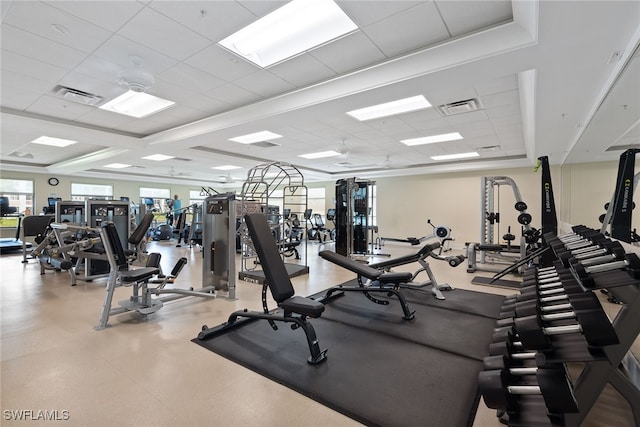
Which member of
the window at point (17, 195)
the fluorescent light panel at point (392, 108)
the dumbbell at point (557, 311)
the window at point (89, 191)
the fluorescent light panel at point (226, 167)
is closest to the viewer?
the dumbbell at point (557, 311)

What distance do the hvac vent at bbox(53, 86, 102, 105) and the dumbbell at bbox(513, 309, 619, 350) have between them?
5.43 metres

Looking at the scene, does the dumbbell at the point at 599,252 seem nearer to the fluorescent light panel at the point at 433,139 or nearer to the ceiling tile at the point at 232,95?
the ceiling tile at the point at 232,95

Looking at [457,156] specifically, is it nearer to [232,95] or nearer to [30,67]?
[232,95]

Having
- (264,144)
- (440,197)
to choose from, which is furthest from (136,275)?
(440,197)

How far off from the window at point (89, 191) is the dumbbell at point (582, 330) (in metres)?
13.9

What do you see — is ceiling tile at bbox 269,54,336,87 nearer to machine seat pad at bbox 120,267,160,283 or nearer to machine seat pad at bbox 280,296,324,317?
machine seat pad at bbox 280,296,324,317

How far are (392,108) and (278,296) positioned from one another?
3532mm

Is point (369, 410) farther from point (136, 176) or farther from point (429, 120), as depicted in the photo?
point (136, 176)

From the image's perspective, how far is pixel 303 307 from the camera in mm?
2332

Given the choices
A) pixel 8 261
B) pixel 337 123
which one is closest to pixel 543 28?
pixel 337 123

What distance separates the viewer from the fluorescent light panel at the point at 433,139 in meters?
6.13

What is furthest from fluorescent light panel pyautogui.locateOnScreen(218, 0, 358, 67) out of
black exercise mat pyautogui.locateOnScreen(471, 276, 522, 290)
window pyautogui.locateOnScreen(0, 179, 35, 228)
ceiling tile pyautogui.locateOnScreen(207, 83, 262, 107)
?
window pyautogui.locateOnScreen(0, 179, 35, 228)

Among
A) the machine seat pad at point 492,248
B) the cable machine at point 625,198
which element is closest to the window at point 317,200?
the machine seat pad at point 492,248

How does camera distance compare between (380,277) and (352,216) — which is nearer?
(380,277)
